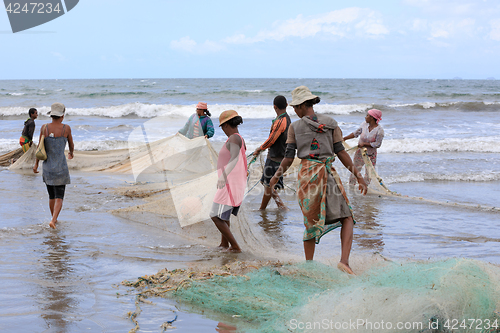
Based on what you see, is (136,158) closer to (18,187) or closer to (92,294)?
(18,187)

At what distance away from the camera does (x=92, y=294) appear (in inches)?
129

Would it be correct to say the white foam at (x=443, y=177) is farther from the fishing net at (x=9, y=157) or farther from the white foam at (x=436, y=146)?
the fishing net at (x=9, y=157)

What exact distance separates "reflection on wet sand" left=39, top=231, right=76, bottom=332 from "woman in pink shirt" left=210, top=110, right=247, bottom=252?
1.47 meters

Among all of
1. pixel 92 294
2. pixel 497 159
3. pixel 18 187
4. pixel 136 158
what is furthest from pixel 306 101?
pixel 497 159

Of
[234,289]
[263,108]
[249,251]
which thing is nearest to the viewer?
[234,289]

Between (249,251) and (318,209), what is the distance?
1208mm

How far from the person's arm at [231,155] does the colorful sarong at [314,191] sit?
0.91 metres

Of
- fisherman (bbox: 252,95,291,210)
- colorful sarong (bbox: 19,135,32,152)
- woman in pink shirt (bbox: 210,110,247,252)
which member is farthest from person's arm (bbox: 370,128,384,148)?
colorful sarong (bbox: 19,135,32,152)

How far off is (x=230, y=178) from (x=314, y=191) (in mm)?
1117

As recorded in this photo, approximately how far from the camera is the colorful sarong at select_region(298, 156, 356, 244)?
348 centimetres

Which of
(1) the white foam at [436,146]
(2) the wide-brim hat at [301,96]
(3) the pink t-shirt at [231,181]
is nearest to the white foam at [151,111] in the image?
(1) the white foam at [436,146]

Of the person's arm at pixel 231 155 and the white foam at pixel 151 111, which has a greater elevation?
the white foam at pixel 151 111

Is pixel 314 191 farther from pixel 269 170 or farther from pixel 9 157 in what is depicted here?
pixel 9 157

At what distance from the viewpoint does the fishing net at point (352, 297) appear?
7.04 feet
